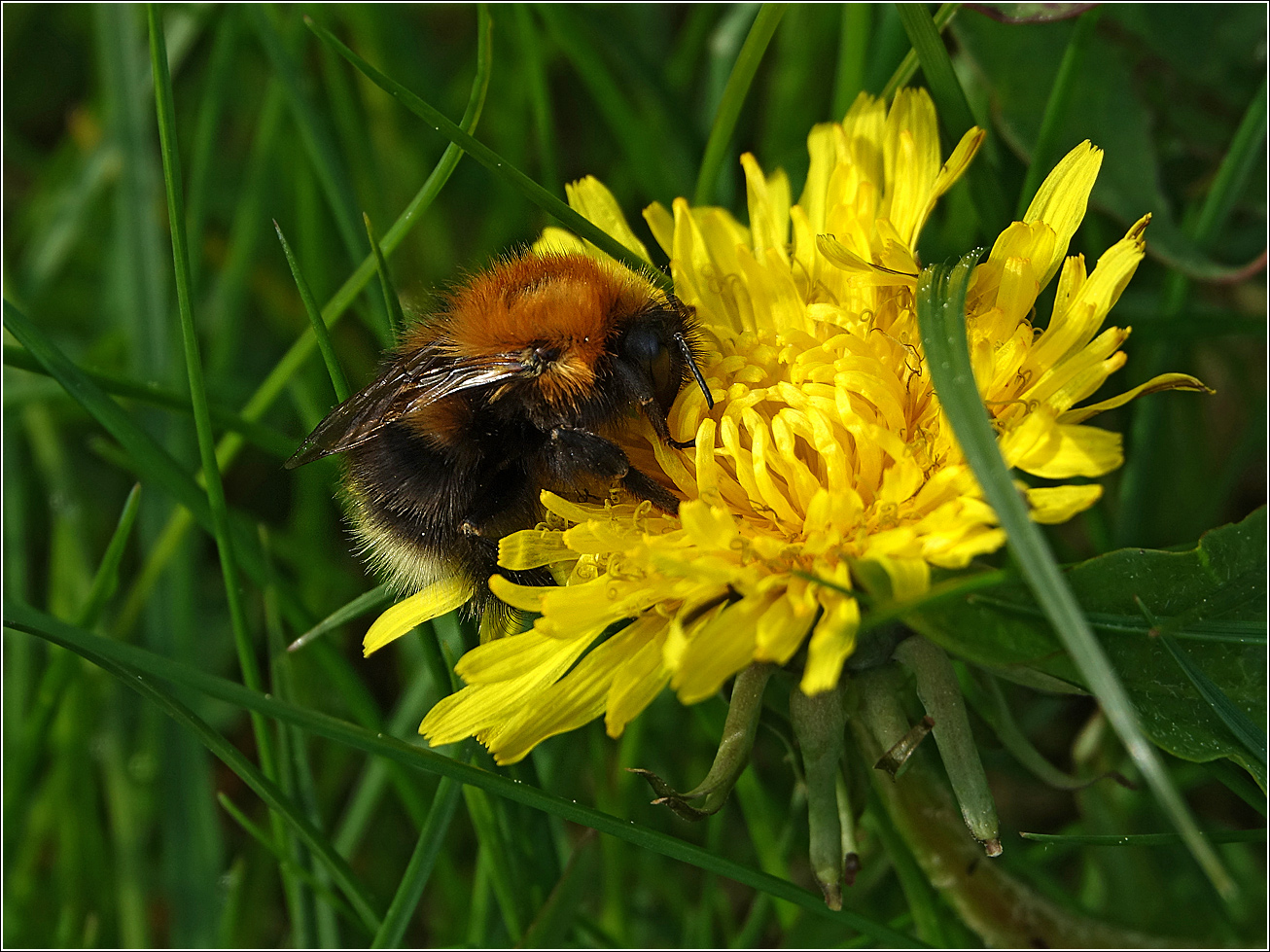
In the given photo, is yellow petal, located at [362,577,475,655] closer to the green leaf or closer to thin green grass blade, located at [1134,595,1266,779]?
the green leaf

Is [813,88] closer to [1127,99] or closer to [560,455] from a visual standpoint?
[1127,99]

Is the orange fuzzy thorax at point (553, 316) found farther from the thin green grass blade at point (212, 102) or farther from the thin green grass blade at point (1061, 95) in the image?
the thin green grass blade at point (212, 102)

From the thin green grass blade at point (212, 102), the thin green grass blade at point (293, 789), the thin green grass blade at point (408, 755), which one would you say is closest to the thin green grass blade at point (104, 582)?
Result: the thin green grass blade at point (293, 789)

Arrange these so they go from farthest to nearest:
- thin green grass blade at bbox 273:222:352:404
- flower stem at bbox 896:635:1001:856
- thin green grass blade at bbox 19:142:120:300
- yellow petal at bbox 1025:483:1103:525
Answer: thin green grass blade at bbox 19:142:120:300 < thin green grass blade at bbox 273:222:352:404 < flower stem at bbox 896:635:1001:856 < yellow petal at bbox 1025:483:1103:525

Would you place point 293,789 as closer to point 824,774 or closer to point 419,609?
point 419,609

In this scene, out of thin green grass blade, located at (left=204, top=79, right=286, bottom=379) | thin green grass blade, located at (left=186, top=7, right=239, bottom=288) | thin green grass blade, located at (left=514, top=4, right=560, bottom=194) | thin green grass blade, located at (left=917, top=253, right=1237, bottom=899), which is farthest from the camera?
thin green grass blade, located at (left=204, top=79, right=286, bottom=379)

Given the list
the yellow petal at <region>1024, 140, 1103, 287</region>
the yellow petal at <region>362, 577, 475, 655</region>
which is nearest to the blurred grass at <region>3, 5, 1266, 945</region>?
the yellow petal at <region>362, 577, 475, 655</region>
